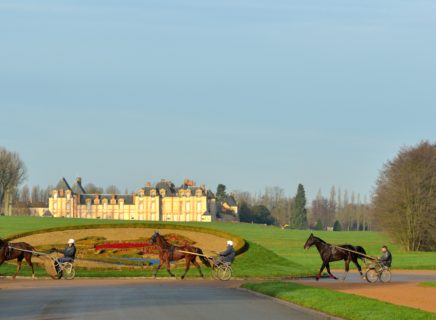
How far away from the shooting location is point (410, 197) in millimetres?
95938

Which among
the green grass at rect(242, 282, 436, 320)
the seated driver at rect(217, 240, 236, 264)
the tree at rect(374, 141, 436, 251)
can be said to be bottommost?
the green grass at rect(242, 282, 436, 320)

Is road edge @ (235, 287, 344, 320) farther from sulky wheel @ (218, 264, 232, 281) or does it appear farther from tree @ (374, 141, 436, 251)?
tree @ (374, 141, 436, 251)

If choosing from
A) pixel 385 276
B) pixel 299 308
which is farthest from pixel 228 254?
pixel 299 308

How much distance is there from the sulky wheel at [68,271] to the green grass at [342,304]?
41.1ft

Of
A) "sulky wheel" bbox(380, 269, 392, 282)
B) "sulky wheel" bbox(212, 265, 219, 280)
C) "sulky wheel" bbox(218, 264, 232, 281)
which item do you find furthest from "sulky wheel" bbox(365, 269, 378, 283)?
"sulky wheel" bbox(212, 265, 219, 280)

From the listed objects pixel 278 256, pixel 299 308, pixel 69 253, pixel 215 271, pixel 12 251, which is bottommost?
pixel 299 308

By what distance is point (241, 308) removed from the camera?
2773 centimetres

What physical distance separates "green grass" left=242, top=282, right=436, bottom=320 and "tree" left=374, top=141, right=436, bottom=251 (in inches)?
2406

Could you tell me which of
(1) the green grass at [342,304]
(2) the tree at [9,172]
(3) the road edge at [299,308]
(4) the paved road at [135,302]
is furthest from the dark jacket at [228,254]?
(2) the tree at [9,172]

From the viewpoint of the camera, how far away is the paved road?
24.8 meters

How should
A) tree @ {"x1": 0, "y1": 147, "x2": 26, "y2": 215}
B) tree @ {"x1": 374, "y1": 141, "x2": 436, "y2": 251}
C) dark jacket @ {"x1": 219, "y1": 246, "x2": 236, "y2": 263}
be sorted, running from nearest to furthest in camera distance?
1. dark jacket @ {"x1": 219, "y1": 246, "x2": 236, "y2": 263}
2. tree @ {"x1": 374, "y1": 141, "x2": 436, "y2": 251}
3. tree @ {"x1": 0, "y1": 147, "x2": 26, "y2": 215}

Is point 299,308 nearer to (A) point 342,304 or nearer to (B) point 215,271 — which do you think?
(A) point 342,304

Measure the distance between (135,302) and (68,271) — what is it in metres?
17.6

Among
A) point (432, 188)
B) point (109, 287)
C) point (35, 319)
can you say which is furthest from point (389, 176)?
point (35, 319)
